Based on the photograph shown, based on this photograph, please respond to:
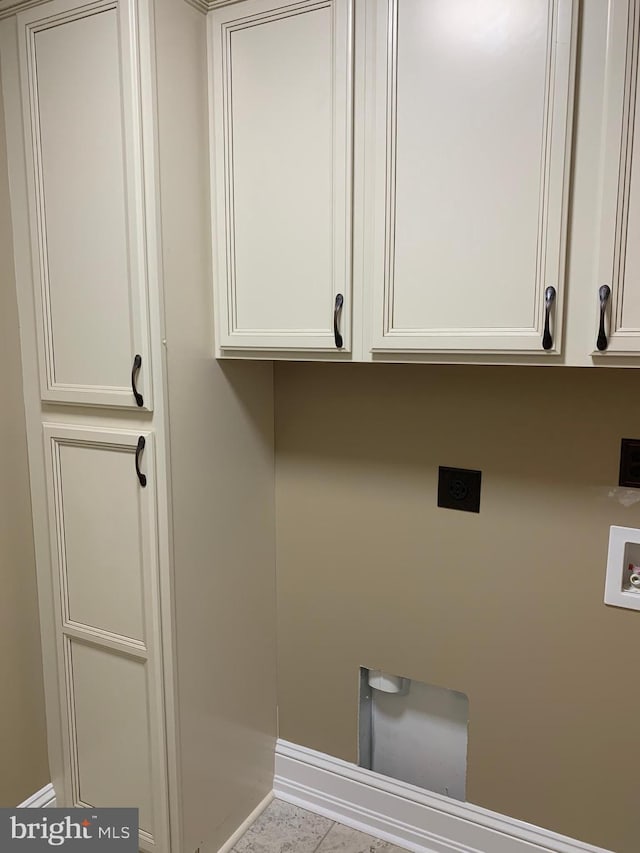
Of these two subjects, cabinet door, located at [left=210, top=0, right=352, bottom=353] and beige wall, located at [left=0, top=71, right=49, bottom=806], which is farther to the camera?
beige wall, located at [left=0, top=71, right=49, bottom=806]

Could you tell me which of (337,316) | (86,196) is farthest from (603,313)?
(86,196)

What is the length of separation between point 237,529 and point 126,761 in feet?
2.21

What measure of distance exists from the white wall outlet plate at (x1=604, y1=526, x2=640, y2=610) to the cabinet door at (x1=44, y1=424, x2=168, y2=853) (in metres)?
1.10

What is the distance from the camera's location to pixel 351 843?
185cm

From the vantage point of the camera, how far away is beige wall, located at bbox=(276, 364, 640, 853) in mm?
1535

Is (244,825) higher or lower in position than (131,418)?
lower

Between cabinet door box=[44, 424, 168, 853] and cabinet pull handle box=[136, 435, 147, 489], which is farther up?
cabinet pull handle box=[136, 435, 147, 489]

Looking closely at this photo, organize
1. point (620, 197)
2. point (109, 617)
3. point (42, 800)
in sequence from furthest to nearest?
point (42, 800), point (109, 617), point (620, 197)

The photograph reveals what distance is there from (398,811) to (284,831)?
354 millimetres

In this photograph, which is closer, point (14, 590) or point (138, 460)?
point (138, 460)

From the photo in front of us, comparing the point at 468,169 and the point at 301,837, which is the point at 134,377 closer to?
the point at 468,169

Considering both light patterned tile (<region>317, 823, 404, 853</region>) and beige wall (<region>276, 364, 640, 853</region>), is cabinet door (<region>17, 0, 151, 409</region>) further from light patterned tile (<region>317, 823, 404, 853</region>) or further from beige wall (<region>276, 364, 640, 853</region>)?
light patterned tile (<region>317, 823, 404, 853</region>)

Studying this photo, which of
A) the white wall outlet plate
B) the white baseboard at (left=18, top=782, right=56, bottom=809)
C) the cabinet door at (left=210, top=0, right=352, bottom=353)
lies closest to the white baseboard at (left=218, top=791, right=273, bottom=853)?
the white baseboard at (left=18, top=782, right=56, bottom=809)

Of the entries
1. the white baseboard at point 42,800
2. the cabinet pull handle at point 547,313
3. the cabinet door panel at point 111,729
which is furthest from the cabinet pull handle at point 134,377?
the white baseboard at point 42,800
